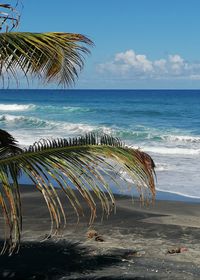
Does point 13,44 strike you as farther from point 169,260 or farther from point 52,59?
point 169,260

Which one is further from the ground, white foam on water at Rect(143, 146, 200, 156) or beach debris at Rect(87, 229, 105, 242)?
white foam on water at Rect(143, 146, 200, 156)

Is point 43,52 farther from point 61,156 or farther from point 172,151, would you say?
point 172,151

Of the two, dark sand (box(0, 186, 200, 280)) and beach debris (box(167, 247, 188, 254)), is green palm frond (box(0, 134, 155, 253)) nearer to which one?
dark sand (box(0, 186, 200, 280))

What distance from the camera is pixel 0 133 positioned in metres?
6.12

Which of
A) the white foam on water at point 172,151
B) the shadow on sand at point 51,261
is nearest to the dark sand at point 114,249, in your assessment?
the shadow on sand at point 51,261

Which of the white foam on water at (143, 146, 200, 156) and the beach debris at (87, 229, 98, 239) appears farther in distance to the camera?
the white foam on water at (143, 146, 200, 156)

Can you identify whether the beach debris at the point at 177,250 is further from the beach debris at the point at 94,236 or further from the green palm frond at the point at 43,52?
the green palm frond at the point at 43,52

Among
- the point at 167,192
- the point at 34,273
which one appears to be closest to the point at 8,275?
the point at 34,273

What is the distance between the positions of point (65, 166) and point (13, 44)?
3.56ft

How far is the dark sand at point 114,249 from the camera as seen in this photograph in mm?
6297

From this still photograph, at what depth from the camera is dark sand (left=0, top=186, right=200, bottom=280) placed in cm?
630

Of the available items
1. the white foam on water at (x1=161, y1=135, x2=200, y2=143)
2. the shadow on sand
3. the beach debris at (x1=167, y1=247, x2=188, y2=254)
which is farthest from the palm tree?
the white foam on water at (x1=161, y1=135, x2=200, y2=143)

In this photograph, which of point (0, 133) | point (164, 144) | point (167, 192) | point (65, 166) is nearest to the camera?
point (65, 166)

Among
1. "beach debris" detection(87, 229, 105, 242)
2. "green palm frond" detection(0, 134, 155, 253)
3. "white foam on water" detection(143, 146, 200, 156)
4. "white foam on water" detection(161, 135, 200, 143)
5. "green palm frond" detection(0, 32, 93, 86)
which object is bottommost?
"beach debris" detection(87, 229, 105, 242)
